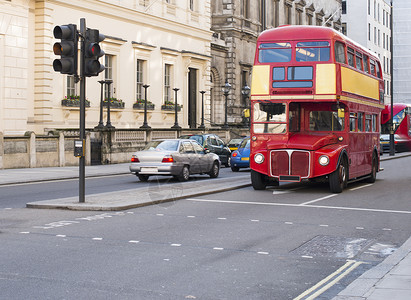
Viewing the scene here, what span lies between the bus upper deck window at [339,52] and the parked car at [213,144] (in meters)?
13.4

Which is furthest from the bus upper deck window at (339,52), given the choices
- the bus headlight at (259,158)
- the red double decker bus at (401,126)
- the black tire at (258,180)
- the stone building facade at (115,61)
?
the red double decker bus at (401,126)

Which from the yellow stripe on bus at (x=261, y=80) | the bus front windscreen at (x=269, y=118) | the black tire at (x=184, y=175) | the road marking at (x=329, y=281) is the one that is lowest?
the road marking at (x=329, y=281)

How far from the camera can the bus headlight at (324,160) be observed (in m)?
18.6

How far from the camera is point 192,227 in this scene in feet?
39.8

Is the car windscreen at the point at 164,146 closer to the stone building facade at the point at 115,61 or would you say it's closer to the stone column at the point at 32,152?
the stone column at the point at 32,152

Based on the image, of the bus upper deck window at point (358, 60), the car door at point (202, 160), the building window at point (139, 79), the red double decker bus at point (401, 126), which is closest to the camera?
the bus upper deck window at point (358, 60)

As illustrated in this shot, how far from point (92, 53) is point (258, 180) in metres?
7.30

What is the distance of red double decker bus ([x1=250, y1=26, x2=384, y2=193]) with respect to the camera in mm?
18859

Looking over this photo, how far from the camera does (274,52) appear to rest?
19.5m

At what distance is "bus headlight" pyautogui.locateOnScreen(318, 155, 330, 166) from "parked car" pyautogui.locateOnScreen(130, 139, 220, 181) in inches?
226

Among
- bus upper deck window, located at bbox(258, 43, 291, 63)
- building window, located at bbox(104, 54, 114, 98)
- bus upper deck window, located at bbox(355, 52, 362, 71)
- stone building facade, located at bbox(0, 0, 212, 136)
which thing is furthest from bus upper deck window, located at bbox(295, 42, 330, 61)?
building window, located at bbox(104, 54, 114, 98)

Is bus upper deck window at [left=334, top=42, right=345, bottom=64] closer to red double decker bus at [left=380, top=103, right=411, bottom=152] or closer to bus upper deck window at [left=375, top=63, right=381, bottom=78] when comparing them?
bus upper deck window at [left=375, top=63, right=381, bottom=78]

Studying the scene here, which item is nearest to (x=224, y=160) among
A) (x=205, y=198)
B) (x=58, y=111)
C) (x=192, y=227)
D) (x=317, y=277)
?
(x=58, y=111)

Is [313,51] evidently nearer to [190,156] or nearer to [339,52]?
[339,52]
